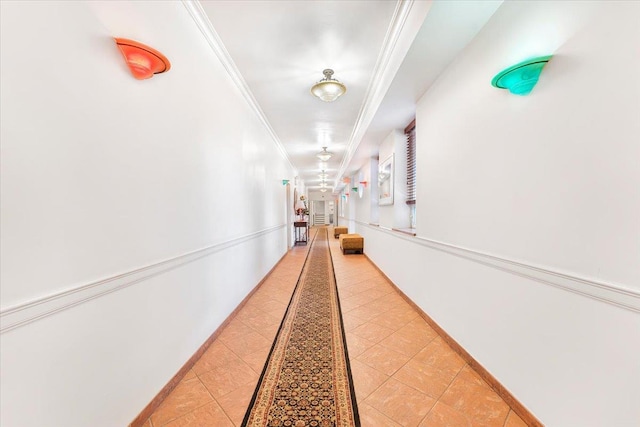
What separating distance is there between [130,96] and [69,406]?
1.54m

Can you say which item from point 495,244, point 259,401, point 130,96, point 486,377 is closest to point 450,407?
point 486,377

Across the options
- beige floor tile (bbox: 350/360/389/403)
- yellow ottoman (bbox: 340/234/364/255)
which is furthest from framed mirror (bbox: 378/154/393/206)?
beige floor tile (bbox: 350/360/389/403)

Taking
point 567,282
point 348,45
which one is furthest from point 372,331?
point 348,45

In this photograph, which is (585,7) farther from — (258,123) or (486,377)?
(258,123)

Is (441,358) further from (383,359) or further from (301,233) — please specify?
(301,233)

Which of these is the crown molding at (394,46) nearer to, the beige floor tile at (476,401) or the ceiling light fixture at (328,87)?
the ceiling light fixture at (328,87)

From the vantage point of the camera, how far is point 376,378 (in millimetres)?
1831

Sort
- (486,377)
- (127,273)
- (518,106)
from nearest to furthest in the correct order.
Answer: (127,273)
(518,106)
(486,377)

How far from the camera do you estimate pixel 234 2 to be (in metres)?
1.94

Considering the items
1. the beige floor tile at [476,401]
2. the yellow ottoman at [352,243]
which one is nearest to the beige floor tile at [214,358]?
the beige floor tile at [476,401]

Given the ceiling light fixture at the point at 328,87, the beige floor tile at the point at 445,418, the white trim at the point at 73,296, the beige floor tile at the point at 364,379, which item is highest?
the ceiling light fixture at the point at 328,87

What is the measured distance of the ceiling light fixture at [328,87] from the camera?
274 centimetres

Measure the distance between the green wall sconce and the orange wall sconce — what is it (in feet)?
5.90

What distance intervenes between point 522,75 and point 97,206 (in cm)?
229
